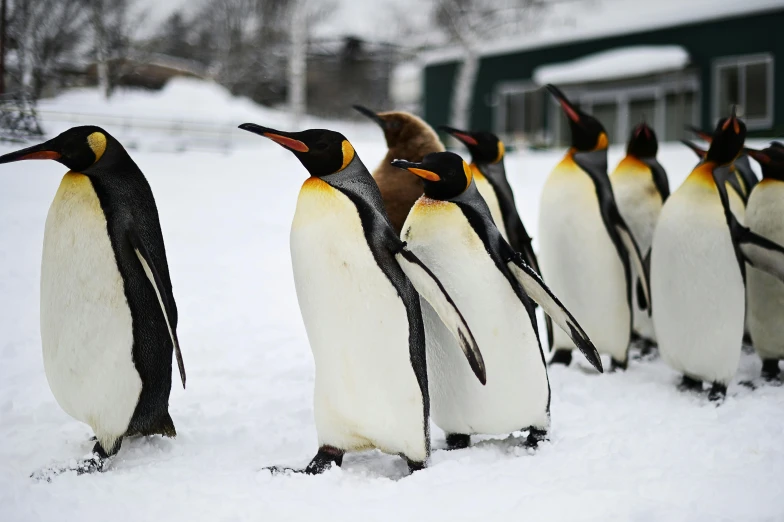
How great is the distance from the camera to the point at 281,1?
29.2 ft

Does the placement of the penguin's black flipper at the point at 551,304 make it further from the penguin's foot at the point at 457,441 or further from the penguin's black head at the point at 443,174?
the penguin's foot at the point at 457,441

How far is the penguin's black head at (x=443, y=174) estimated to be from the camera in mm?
2404

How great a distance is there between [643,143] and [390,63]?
11.9 meters

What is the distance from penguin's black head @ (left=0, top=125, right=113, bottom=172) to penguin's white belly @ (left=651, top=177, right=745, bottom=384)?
97.6 inches

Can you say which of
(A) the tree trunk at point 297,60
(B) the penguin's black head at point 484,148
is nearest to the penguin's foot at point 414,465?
(B) the penguin's black head at point 484,148

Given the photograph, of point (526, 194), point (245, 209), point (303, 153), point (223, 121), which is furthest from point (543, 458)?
point (526, 194)

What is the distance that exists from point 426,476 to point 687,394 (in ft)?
5.63

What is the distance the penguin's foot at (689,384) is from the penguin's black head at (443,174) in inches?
66.8

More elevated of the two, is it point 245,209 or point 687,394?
point 245,209

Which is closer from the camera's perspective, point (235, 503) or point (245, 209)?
point (235, 503)

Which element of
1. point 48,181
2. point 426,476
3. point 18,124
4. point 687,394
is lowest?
point 687,394

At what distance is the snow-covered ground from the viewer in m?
1.98

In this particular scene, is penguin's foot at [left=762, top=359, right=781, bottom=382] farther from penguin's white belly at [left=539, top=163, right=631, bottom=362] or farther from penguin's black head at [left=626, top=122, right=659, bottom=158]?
penguin's black head at [left=626, top=122, right=659, bottom=158]

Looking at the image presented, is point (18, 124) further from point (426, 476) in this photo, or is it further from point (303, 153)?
point (426, 476)
